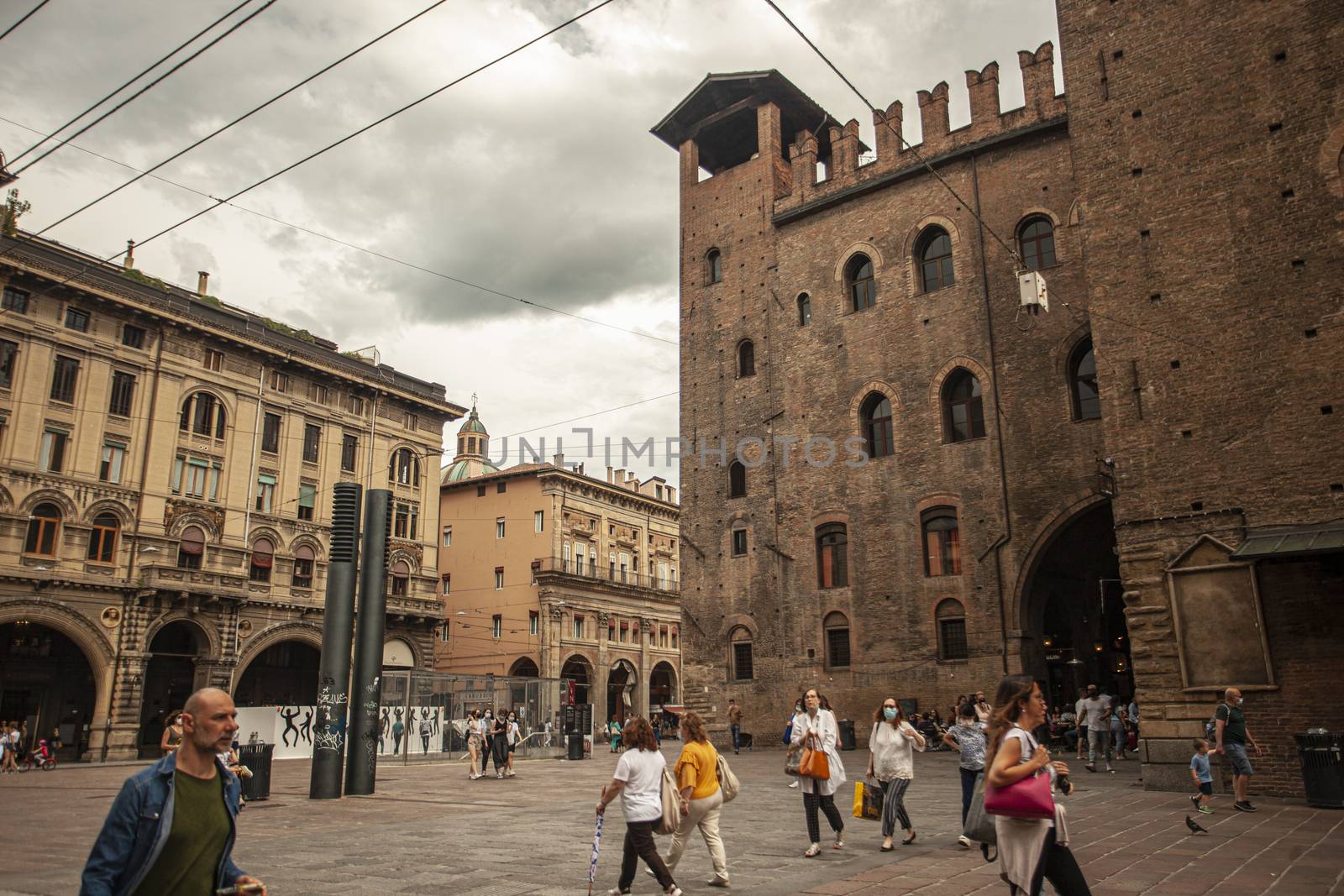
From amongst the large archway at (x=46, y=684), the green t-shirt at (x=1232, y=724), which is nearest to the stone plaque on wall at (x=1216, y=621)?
the green t-shirt at (x=1232, y=724)

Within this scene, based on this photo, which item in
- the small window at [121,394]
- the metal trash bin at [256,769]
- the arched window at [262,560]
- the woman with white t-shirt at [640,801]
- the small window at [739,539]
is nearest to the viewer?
the woman with white t-shirt at [640,801]

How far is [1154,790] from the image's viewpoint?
15102 mm

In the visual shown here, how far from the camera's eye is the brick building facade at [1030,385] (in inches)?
598

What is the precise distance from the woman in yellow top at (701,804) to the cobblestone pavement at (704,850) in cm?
32

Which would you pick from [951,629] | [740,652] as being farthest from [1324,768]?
[740,652]

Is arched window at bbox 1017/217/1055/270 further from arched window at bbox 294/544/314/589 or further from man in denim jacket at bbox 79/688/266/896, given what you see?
arched window at bbox 294/544/314/589

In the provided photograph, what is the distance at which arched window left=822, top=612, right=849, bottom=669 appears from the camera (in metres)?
27.8

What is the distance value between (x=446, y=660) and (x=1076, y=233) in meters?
39.8

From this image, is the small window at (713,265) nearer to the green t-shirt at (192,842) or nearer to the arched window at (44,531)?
the arched window at (44,531)

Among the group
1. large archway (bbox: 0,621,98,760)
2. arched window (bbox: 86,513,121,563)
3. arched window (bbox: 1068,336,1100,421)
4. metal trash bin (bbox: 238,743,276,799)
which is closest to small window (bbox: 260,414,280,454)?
arched window (bbox: 86,513,121,563)

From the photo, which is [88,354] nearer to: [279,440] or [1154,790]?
[279,440]

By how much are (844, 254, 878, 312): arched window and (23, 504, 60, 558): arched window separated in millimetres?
25750

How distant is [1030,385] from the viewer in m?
25.2

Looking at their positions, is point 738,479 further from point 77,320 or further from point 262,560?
point 77,320
